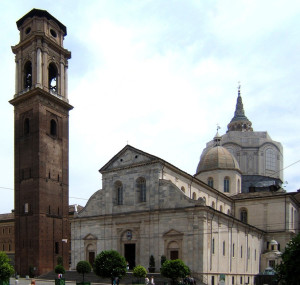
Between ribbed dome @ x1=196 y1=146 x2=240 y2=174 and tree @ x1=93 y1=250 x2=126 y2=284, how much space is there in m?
35.1

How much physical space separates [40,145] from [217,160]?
87.0ft

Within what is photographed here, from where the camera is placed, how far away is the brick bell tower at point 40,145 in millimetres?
48156

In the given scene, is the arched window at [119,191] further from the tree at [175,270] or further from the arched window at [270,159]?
the arched window at [270,159]

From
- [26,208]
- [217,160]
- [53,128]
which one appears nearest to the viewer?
[26,208]

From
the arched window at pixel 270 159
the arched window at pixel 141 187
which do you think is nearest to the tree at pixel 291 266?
the arched window at pixel 141 187

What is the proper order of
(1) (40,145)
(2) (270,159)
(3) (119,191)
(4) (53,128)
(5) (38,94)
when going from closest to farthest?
(3) (119,191) < (1) (40,145) < (5) (38,94) < (4) (53,128) < (2) (270,159)

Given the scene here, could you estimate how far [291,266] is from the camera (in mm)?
12906

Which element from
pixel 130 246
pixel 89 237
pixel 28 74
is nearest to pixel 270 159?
pixel 130 246

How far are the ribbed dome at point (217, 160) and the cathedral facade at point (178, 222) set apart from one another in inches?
190

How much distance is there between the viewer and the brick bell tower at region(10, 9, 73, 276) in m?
48.2

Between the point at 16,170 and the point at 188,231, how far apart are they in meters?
24.3

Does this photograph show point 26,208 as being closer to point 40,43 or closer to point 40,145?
point 40,145

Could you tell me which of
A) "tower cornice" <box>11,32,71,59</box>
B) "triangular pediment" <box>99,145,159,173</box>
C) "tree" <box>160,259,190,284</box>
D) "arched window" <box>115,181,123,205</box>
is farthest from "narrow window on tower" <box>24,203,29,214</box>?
"tree" <box>160,259,190,284</box>

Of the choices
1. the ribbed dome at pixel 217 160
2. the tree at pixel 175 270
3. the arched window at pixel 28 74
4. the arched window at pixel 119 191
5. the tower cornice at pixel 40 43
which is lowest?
the tree at pixel 175 270
